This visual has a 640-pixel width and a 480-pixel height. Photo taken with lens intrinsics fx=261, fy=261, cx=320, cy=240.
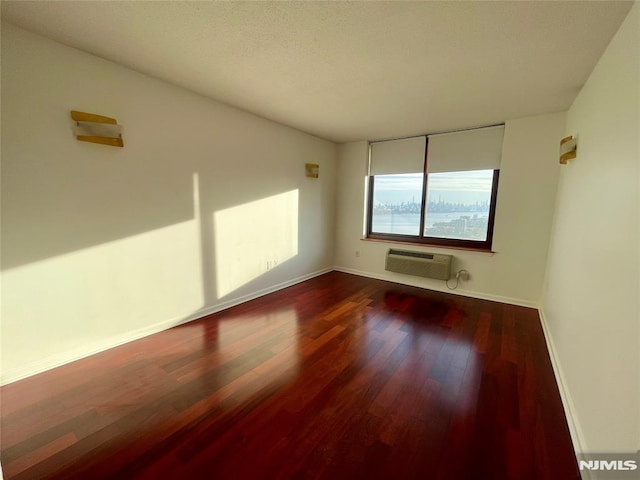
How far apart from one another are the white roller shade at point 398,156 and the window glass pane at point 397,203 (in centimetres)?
11

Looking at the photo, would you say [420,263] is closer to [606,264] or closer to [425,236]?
[425,236]

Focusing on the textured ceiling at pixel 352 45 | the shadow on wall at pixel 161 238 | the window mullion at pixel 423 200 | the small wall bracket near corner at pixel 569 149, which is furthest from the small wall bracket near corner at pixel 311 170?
the small wall bracket near corner at pixel 569 149

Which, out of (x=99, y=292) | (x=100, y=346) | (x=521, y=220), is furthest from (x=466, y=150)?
(x=100, y=346)

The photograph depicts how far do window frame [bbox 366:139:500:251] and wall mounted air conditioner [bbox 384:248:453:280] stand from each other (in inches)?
9.5

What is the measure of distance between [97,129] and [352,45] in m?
1.97

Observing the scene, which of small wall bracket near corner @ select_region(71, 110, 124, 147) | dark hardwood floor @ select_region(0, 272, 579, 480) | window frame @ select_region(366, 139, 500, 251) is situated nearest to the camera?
dark hardwood floor @ select_region(0, 272, 579, 480)

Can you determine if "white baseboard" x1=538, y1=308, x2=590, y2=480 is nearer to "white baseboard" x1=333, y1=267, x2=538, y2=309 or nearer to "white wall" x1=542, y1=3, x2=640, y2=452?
"white wall" x1=542, y1=3, x2=640, y2=452

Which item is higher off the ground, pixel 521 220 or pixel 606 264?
pixel 521 220

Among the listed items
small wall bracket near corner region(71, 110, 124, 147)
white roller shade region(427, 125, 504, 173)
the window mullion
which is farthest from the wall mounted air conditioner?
small wall bracket near corner region(71, 110, 124, 147)

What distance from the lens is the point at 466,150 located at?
3555mm

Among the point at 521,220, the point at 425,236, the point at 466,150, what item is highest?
the point at 466,150

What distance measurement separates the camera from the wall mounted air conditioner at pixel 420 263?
3639mm

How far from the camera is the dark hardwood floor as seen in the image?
127 cm

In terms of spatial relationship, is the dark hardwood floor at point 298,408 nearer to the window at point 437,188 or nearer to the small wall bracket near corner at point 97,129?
the window at point 437,188
